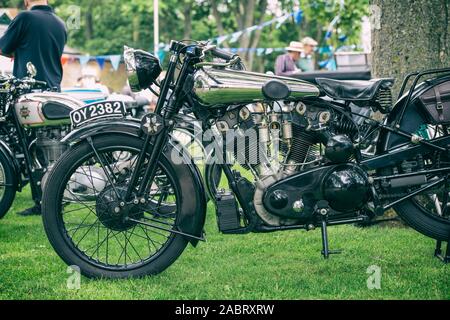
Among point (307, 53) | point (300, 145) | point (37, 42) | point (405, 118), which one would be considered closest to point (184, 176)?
point (300, 145)

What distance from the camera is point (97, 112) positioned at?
4.78 m

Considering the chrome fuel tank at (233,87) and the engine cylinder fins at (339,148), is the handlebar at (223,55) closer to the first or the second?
the chrome fuel tank at (233,87)

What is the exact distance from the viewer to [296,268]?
4.79 metres

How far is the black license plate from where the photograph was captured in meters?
4.73

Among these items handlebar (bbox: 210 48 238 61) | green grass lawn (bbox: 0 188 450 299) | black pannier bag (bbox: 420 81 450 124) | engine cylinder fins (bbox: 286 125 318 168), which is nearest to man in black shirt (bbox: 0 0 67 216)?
green grass lawn (bbox: 0 188 450 299)

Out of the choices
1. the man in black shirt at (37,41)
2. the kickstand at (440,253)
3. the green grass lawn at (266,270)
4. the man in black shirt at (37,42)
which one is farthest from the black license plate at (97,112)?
the man in black shirt at (37,41)

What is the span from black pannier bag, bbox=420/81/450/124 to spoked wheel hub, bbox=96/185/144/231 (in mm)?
1998

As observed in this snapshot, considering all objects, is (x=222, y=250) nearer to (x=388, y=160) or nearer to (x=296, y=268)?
(x=296, y=268)

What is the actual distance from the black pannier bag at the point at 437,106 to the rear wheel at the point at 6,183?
379 centimetres

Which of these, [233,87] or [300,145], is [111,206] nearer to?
[233,87]

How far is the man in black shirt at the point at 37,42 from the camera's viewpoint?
23.7ft

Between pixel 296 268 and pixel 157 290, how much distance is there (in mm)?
1062

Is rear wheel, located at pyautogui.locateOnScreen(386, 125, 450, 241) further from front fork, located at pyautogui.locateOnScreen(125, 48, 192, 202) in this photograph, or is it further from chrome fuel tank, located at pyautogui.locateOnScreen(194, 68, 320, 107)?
front fork, located at pyautogui.locateOnScreen(125, 48, 192, 202)
